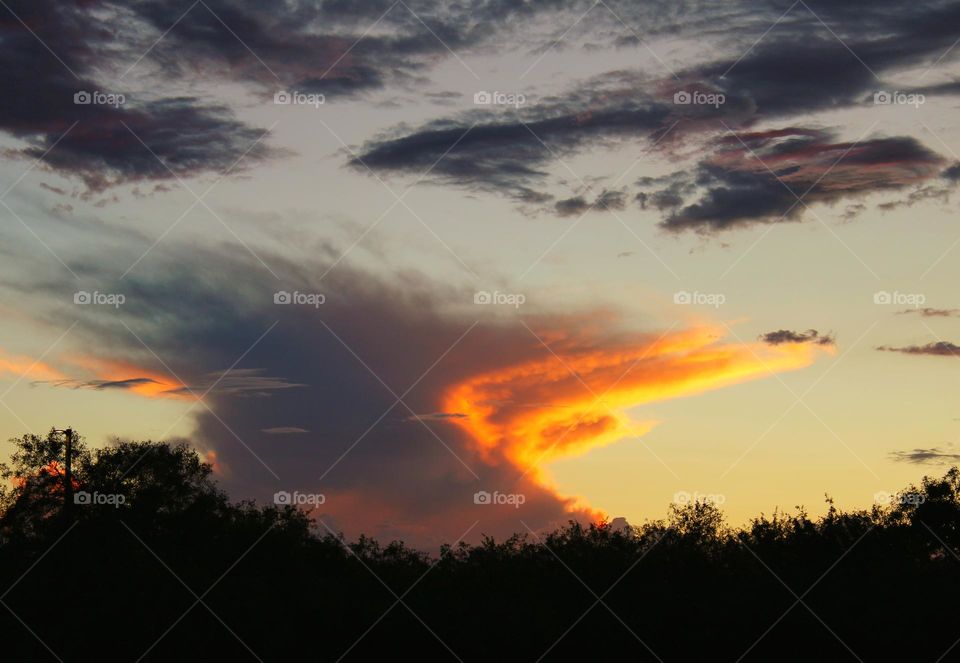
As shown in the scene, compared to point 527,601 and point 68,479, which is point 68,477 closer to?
point 68,479

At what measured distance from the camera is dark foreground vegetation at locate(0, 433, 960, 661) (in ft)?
111

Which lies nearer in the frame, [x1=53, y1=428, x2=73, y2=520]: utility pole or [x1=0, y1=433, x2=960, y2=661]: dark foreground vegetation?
[x1=0, y1=433, x2=960, y2=661]: dark foreground vegetation

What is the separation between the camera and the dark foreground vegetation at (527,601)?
111ft

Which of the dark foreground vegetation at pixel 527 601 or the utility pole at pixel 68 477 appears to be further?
the utility pole at pixel 68 477

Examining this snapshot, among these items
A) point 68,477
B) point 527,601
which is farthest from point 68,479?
point 527,601

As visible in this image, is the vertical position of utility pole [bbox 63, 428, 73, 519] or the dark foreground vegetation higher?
utility pole [bbox 63, 428, 73, 519]

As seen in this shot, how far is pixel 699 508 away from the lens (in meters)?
47.1

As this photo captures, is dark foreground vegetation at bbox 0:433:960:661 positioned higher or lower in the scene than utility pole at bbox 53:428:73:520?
lower

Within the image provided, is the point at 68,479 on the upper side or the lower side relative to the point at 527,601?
upper

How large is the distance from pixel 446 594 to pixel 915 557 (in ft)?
56.8

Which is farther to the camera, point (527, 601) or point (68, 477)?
point (68, 477)

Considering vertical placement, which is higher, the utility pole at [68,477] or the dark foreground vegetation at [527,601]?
the utility pole at [68,477]

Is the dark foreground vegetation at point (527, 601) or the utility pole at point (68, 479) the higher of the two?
the utility pole at point (68, 479)

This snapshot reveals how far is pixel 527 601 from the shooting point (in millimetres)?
37281
